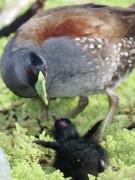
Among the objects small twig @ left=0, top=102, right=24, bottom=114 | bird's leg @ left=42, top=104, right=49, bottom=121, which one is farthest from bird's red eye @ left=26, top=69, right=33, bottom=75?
small twig @ left=0, top=102, right=24, bottom=114

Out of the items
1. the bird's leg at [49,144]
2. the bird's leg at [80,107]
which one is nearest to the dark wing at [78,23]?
the bird's leg at [80,107]

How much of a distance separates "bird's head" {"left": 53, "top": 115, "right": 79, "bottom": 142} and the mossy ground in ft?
0.28

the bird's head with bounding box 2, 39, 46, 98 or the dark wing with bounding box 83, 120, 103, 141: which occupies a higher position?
the dark wing with bounding box 83, 120, 103, 141

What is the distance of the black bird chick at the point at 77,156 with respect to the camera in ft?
12.5

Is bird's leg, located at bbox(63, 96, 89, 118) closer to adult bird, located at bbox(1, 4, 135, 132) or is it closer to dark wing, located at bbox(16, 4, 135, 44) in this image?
adult bird, located at bbox(1, 4, 135, 132)

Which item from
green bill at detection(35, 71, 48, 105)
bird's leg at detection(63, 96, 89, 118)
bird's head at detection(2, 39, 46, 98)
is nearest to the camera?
green bill at detection(35, 71, 48, 105)

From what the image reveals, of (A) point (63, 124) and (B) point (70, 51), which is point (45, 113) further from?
(A) point (63, 124)

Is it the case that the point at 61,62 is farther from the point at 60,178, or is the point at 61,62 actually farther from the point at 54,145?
the point at 60,178

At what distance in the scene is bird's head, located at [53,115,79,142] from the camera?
13.7 ft

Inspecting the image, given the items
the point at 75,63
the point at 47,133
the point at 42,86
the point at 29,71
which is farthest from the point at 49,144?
the point at 75,63

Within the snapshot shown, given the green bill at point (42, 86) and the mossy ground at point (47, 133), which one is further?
the green bill at point (42, 86)

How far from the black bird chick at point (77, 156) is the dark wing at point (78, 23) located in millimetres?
1540

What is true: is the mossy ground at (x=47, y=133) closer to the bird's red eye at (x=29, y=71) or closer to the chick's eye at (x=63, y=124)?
the chick's eye at (x=63, y=124)

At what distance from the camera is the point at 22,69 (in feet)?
17.7
